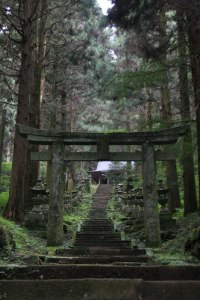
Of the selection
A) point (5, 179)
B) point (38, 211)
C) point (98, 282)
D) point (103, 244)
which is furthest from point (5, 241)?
point (5, 179)

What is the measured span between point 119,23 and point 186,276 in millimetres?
8659

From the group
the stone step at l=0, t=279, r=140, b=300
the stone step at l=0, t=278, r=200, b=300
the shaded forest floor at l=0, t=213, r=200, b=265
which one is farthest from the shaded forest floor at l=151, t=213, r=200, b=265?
the stone step at l=0, t=279, r=140, b=300

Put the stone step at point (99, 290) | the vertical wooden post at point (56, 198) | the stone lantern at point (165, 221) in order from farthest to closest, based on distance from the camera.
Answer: the stone lantern at point (165, 221) < the vertical wooden post at point (56, 198) < the stone step at point (99, 290)

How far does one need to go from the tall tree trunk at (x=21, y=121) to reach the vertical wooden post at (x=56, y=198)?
230 cm

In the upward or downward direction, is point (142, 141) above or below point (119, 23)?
below

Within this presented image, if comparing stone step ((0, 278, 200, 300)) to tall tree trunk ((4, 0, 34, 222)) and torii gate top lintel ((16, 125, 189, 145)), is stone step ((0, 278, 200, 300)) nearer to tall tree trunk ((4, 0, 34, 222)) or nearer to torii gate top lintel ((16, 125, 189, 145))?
torii gate top lintel ((16, 125, 189, 145))

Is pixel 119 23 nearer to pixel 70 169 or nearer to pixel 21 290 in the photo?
pixel 21 290

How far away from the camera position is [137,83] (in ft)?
36.9

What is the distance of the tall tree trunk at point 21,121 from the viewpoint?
39.7 ft

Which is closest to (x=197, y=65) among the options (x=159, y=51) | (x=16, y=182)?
(x=159, y=51)

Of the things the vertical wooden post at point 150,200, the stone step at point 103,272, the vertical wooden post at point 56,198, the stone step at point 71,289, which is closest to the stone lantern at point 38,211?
the vertical wooden post at point 56,198

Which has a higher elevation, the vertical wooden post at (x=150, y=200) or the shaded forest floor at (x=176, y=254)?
the vertical wooden post at (x=150, y=200)

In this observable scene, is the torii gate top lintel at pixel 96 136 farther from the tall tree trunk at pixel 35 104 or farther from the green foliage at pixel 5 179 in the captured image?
the green foliage at pixel 5 179

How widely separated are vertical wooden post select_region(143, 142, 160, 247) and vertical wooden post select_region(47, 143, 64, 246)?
2.33 m
